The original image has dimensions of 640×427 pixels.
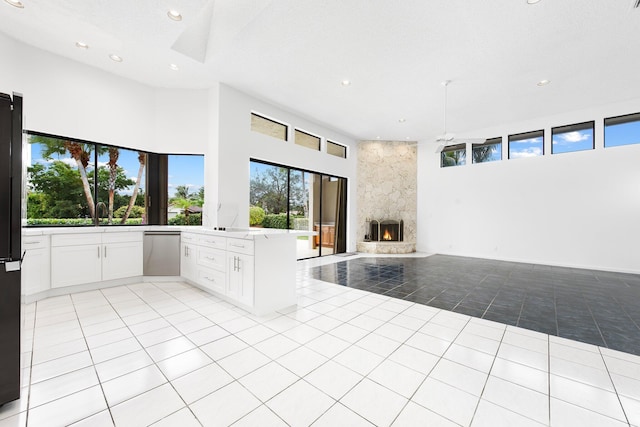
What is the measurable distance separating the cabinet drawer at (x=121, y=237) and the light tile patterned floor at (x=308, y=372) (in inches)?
46.2

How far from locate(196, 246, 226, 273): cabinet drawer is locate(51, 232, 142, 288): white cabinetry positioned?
126 cm

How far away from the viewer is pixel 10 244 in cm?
162

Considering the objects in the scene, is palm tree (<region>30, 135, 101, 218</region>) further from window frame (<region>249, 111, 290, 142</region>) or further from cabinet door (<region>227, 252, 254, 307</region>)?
cabinet door (<region>227, 252, 254, 307</region>)

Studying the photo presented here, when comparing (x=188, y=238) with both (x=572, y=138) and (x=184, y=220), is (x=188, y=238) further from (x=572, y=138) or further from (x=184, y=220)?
(x=572, y=138)

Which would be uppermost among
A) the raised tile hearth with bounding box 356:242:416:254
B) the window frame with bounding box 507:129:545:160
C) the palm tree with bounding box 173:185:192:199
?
the window frame with bounding box 507:129:545:160

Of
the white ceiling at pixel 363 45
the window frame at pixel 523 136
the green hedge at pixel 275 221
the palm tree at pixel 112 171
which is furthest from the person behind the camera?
the window frame at pixel 523 136

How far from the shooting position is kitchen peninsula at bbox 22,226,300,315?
3.08m

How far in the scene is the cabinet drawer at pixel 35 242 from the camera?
3.27 metres

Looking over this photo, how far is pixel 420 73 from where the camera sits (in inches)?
178

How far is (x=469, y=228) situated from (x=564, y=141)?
3.03m

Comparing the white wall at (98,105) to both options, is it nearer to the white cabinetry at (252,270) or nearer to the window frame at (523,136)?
the white cabinetry at (252,270)

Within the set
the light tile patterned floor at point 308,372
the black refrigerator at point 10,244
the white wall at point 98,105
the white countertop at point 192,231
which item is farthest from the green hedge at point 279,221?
the black refrigerator at point 10,244

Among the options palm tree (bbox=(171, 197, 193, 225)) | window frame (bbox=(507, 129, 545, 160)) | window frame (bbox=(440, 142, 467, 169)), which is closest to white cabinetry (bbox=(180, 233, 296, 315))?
palm tree (bbox=(171, 197, 193, 225))

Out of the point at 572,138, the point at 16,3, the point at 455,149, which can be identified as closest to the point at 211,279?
the point at 16,3
